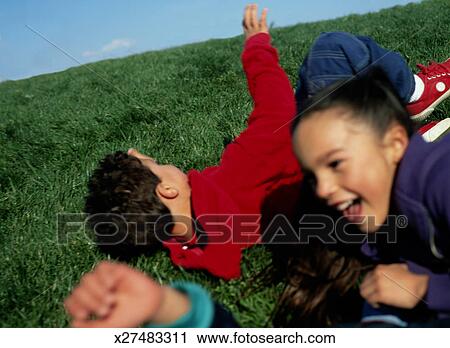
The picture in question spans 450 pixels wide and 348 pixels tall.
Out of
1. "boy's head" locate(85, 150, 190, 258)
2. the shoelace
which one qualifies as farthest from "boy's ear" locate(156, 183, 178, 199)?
the shoelace

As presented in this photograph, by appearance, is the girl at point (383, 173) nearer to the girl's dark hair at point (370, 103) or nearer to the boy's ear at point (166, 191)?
the girl's dark hair at point (370, 103)

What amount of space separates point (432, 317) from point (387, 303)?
0.72 feet

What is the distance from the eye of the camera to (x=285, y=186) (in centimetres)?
337

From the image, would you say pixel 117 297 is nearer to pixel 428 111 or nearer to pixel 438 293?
pixel 438 293

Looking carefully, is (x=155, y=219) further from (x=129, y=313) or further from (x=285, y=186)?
(x=129, y=313)

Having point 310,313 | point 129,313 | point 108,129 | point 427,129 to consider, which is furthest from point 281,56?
point 129,313

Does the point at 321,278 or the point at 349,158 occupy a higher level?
the point at 349,158

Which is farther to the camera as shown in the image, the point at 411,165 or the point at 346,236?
the point at 346,236

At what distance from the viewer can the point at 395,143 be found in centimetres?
235

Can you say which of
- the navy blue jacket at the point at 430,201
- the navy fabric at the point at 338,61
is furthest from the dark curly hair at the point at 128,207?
the navy blue jacket at the point at 430,201

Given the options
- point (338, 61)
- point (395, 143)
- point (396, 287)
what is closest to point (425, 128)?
point (338, 61)

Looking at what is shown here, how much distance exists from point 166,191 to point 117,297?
1.67 m

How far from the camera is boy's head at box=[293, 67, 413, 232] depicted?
7.44 ft
